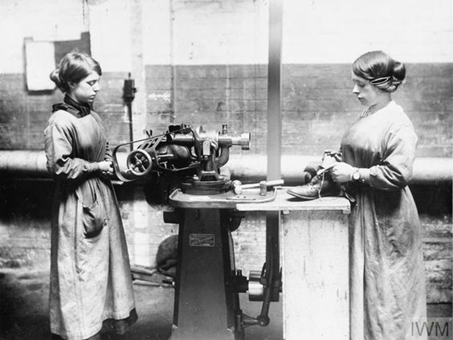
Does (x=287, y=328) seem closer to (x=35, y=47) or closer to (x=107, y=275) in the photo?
(x=107, y=275)

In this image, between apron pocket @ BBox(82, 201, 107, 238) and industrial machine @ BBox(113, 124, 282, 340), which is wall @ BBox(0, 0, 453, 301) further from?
apron pocket @ BBox(82, 201, 107, 238)

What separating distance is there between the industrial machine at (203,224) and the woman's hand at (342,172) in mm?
298

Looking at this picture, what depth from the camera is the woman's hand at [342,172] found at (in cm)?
240

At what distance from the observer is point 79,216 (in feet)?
8.75

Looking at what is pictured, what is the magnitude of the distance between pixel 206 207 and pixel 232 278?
57cm

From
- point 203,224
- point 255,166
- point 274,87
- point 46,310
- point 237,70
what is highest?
point 237,70

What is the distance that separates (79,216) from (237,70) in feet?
6.10

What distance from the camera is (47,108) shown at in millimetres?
4203

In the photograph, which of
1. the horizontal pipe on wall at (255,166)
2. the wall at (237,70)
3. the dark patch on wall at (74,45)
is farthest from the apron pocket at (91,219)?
the dark patch on wall at (74,45)

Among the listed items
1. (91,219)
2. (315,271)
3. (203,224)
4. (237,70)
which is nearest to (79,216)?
(91,219)

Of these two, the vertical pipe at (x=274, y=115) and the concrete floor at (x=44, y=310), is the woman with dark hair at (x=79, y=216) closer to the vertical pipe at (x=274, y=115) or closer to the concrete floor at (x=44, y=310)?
the concrete floor at (x=44, y=310)

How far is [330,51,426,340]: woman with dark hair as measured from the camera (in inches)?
94.9

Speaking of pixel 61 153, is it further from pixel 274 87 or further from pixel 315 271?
pixel 315 271

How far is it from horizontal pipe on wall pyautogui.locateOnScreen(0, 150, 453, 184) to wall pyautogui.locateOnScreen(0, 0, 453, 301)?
169mm
